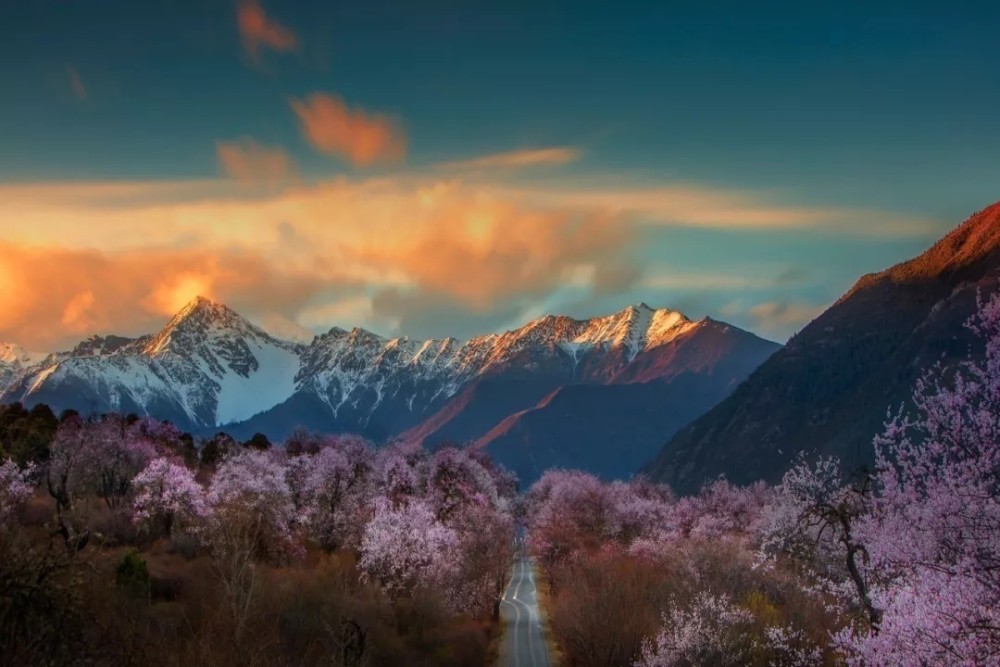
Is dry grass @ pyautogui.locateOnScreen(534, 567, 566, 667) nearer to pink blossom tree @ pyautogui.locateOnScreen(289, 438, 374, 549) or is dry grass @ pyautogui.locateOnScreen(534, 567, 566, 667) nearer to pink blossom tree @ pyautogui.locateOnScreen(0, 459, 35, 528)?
pink blossom tree @ pyautogui.locateOnScreen(289, 438, 374, 549)

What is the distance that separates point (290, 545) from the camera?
6969 centimetres

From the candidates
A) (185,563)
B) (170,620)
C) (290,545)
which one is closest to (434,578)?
(290,545)

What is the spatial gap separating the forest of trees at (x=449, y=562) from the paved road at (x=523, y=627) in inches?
113

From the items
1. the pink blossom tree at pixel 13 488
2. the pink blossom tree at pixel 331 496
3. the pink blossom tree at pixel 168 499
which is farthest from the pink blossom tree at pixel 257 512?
the pink blossom tree at pixel 13 488

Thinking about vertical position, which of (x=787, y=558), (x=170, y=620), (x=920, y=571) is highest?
(x=170, y=620)

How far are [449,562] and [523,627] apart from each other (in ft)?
82.3

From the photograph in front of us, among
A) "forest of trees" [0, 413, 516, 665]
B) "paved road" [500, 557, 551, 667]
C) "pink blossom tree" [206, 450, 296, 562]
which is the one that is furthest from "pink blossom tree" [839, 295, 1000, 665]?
"paved road" [500, 557, 551, 667]

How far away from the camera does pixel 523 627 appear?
3536 inches

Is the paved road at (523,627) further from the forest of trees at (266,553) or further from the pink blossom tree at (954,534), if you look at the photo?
the pink blossom tree at (954,534)

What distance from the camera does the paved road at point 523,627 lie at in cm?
7475

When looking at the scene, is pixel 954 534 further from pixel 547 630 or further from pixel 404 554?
pixel 547 630

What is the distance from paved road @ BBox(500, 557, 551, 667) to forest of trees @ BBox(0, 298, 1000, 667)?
2865 mm

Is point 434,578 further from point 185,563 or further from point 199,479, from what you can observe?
point 199,479

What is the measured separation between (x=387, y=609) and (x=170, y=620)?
58.4 feet
